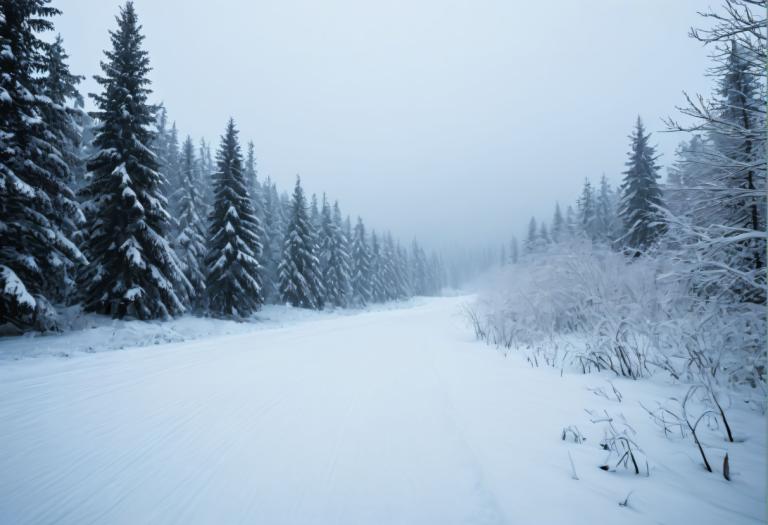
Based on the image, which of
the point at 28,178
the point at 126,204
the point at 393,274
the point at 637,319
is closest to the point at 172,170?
the point at 126,204

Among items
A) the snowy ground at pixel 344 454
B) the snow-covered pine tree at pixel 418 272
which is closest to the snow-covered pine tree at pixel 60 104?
the snowy ground at pixel 344 454

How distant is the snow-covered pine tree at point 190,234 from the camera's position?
59.1 ft

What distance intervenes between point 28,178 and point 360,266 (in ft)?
106

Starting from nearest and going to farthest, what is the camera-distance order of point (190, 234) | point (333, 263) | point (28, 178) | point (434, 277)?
1. point (28, 178)
2. point (190, 234)
3. point (333, 263)
4. point (434, 277)

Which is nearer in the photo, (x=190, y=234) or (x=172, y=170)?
(x=190, y=234)

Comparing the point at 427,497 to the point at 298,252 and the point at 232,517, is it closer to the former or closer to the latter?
the point at 232,517

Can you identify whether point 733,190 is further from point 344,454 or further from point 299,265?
point 299,265

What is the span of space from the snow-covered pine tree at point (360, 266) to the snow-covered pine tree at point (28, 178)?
30.6 metres

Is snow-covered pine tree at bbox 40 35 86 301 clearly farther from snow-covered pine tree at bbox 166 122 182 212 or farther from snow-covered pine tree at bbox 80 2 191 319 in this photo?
snow-covered pine tree at bbox 166 122 182 212

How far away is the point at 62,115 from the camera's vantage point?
990 cm

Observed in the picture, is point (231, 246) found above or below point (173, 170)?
below

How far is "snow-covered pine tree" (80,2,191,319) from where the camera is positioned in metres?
11.8

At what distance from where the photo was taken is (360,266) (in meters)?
40.2

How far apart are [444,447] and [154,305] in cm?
1408
